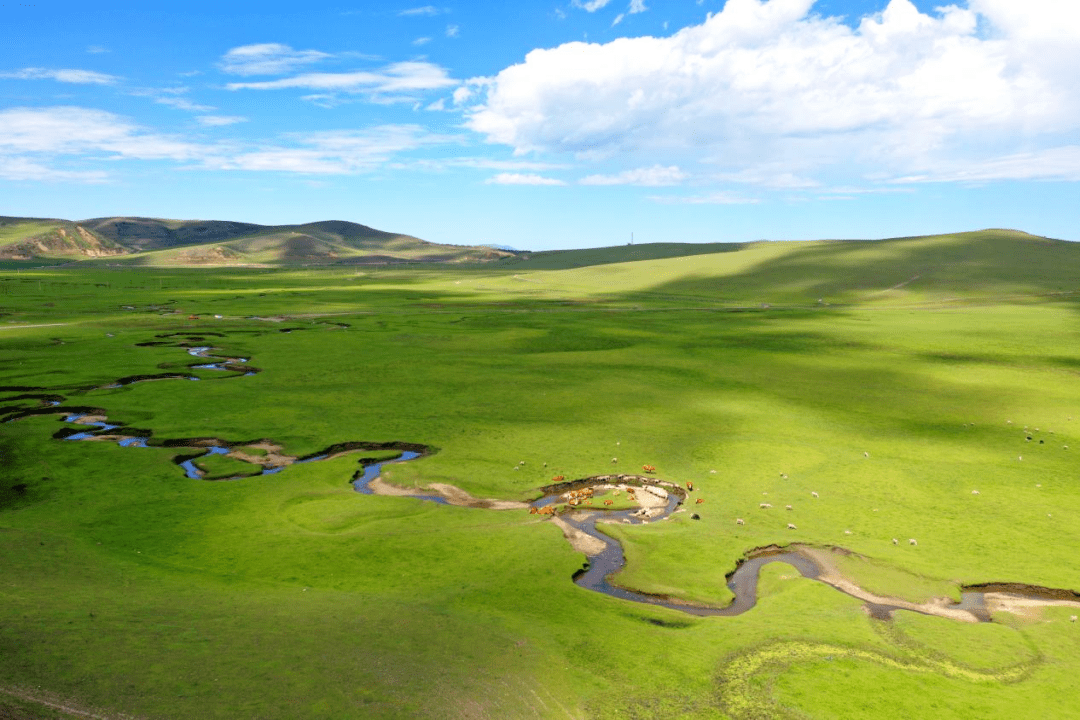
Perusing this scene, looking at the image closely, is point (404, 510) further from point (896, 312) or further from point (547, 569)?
point (896, 312)

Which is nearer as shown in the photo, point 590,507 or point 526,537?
point 526,537

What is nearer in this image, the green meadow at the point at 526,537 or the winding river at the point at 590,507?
the green meadow at the point at 526,537

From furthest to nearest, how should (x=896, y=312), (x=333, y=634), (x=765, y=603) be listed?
(x=896, y=312) < (x=765, y=603) < (x=333, y=634)

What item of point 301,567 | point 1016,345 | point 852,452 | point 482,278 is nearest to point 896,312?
point 1016,345

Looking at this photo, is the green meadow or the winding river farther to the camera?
the winding river
